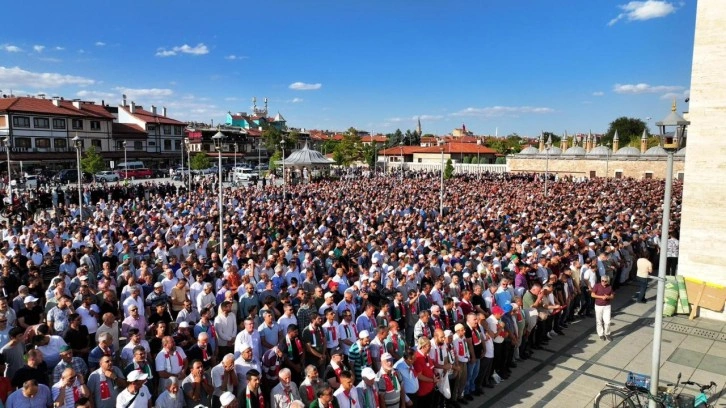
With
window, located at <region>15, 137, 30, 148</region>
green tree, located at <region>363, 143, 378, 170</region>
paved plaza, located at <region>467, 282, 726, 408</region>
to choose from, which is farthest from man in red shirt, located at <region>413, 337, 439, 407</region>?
green tree, located at <region>363, 143, 378, 170</region>

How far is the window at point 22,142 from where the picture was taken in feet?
155

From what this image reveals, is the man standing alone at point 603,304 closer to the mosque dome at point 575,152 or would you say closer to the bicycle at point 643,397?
the bicycle at point 643,397

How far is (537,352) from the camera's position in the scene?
379 inches

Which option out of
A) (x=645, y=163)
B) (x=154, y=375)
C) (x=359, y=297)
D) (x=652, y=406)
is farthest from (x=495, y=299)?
(x=645, y=163)

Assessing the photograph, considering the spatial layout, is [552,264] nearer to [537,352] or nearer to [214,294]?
[537,352]

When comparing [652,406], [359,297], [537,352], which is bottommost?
[537,352]

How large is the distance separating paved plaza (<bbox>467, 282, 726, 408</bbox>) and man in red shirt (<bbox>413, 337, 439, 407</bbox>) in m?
1.23

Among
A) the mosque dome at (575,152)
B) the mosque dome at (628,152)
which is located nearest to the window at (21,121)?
the mosque dome at (575,152)

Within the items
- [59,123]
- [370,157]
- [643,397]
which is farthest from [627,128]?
[643,397]

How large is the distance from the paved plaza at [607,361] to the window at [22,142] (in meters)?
52.3

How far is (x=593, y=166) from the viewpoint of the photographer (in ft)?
185

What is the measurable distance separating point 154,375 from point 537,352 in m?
6.83

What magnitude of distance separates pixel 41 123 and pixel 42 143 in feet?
6.55

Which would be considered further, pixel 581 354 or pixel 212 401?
pixel 581 354
